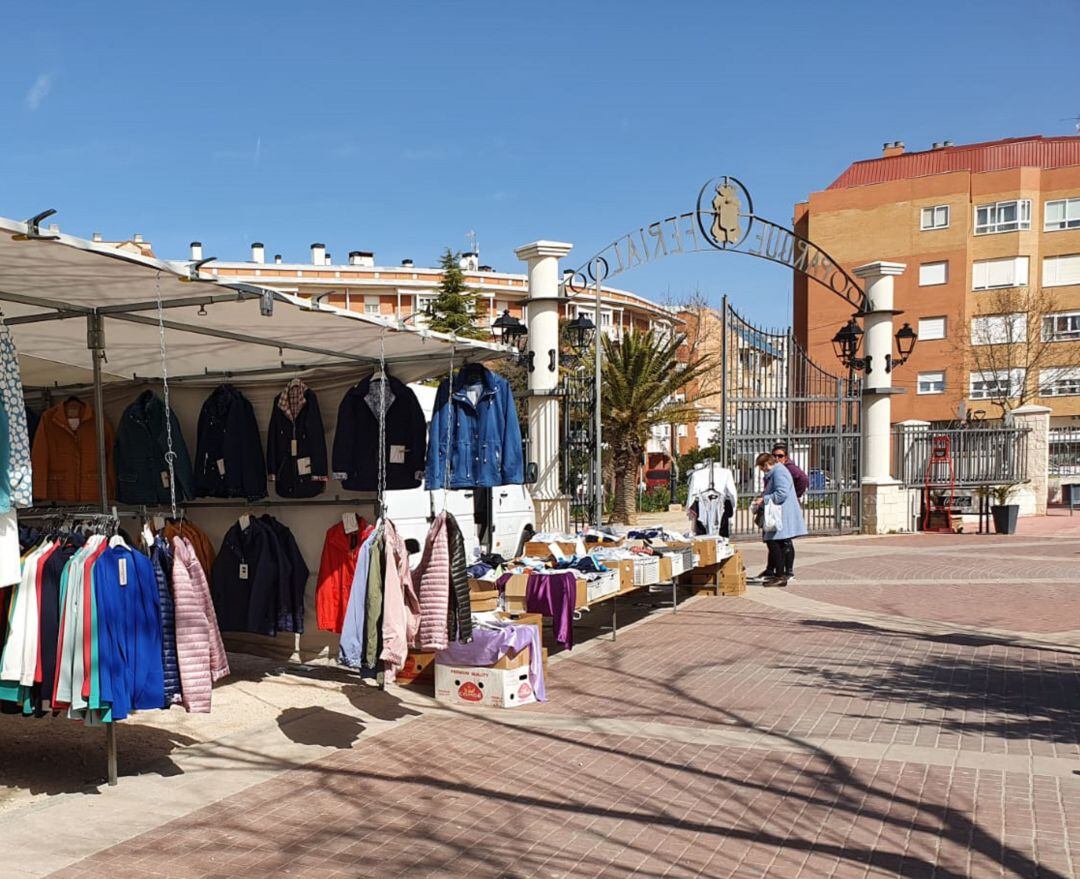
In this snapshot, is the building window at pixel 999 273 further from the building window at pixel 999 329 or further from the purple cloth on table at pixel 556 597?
the purple cloth on table at pixel 556 597

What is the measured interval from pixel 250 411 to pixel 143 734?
2772 mm

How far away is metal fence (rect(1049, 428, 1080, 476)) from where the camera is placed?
31953 millimetres

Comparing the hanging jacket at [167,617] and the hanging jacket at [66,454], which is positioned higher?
the hanging jacket at [66,454]

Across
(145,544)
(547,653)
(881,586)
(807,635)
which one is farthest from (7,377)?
(881,586)

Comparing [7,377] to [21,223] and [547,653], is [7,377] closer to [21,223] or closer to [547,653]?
[21,223]

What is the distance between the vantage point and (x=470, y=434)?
7168 millimetres

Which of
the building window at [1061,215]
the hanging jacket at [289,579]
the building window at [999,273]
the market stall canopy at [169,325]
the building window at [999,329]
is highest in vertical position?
the building window at [1061,215]

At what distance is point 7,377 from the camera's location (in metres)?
4.71

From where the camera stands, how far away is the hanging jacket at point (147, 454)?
25.9ft

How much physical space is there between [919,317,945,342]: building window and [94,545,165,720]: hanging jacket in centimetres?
4328

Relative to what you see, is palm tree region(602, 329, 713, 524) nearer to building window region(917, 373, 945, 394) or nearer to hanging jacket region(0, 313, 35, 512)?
→ hanging jacket region(0, 313, 35, 512)

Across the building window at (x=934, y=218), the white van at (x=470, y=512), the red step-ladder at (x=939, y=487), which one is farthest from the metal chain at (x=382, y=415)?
the building window at (x=934, y=218)

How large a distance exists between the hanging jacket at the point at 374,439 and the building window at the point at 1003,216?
41.9m

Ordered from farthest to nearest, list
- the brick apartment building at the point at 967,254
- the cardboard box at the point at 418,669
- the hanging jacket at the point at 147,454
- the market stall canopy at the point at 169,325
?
the brick apartment building at the point at 967,254 → the hanging jacket at the point at 147,454 → the cardboard box at the point at 418,669 → the market stall canopy at the point at 169,325
